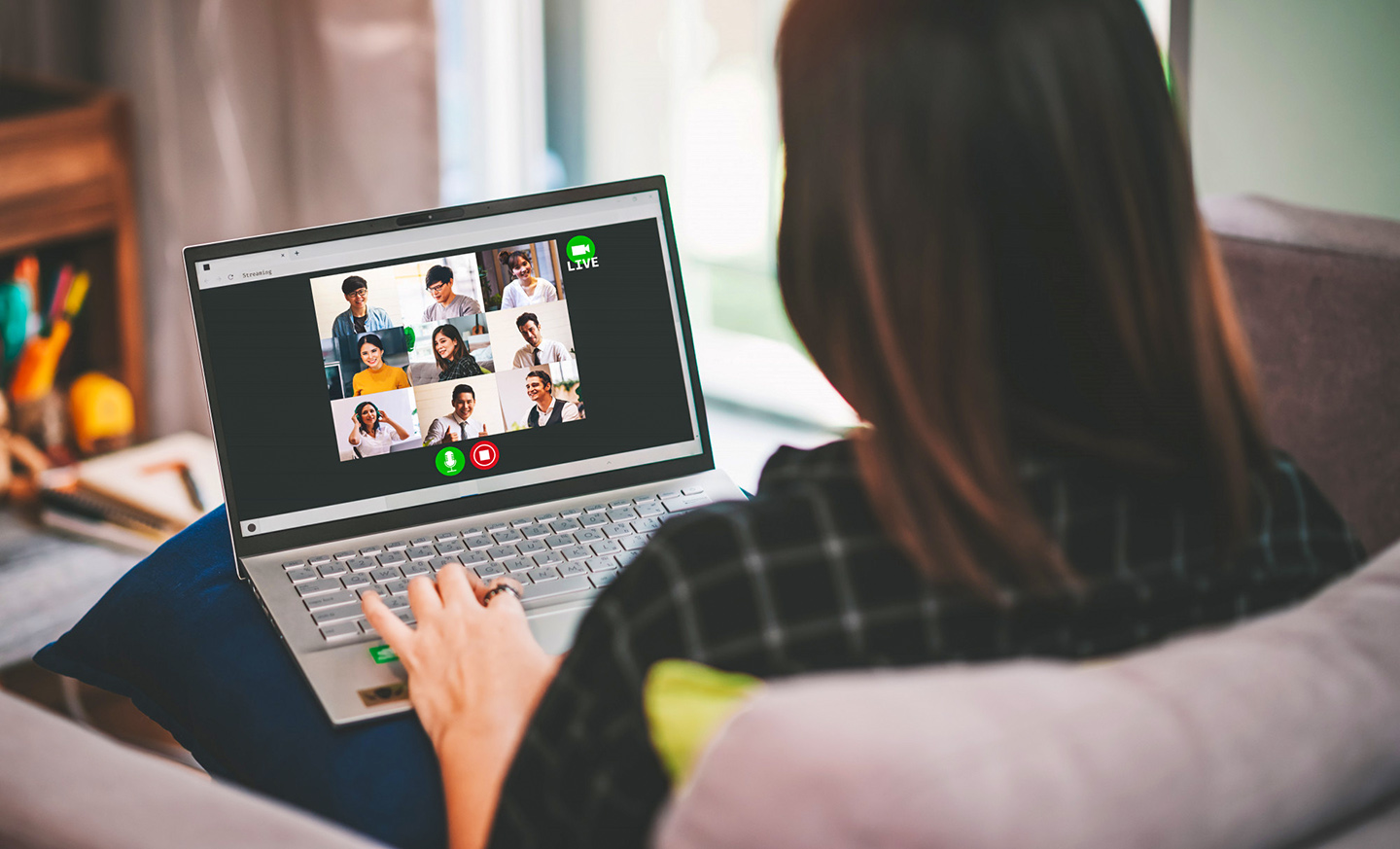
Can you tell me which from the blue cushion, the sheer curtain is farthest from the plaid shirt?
the sheer curtain

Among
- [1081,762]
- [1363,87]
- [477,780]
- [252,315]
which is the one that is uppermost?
[1363,87]

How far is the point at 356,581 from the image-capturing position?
3.08 ft

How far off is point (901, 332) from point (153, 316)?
230 centimetres

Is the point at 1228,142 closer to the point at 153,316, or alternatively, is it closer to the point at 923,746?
the point at 923,746

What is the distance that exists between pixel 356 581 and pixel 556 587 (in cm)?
15

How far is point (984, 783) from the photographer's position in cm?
42

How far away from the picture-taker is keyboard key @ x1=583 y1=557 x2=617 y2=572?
0.95m

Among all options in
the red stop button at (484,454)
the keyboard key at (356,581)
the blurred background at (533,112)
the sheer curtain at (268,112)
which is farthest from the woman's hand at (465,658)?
the sheer curtain at (268,112)

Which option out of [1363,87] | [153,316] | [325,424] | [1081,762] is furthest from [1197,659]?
[153,316]

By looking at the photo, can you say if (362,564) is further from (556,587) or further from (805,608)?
(805,608)

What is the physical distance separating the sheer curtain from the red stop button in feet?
4.36

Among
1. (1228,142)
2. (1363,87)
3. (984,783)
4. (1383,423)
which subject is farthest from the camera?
(1228,142)

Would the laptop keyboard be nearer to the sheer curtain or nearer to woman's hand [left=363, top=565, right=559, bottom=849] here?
woman's hand [left=363, top=565, right=559, bottom=849]

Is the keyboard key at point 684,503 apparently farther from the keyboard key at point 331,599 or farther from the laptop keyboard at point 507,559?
the keyboard key at point 331,599
